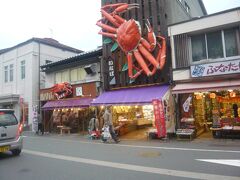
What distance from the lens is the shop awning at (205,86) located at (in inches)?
523

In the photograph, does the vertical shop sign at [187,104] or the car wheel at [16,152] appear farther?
the vertical shop sign at [187,104]

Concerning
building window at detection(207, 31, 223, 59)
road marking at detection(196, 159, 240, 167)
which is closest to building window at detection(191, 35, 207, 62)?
building window at detection(207, 31, 223, 59)

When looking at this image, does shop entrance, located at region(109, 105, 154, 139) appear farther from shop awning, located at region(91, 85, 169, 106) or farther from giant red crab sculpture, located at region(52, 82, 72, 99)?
giant red crab sculpture, located at region(52, 82, 72, 99)

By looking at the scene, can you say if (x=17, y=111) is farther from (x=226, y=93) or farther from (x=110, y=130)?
(x=226, y=93)

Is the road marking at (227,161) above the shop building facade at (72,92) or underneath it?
underneath

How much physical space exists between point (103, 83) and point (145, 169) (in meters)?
13.0

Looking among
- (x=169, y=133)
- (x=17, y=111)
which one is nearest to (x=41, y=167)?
(x=169, y=133)

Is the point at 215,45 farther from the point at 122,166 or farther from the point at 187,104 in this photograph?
the point at 122,166

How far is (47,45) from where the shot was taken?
28984 millimetres

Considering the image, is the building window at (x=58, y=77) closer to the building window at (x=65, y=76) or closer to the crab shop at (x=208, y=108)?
the building window at (x=65, y=76)

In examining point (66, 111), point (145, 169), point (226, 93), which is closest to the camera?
point (145, 169)

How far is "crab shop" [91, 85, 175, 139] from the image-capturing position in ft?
47.8

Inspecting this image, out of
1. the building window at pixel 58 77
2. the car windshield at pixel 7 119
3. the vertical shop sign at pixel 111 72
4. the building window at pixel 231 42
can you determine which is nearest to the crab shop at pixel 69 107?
the building window at pixel 58 77

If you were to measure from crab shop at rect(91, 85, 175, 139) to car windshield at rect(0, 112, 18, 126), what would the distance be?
301 inches
